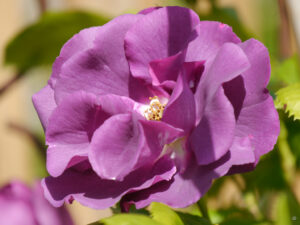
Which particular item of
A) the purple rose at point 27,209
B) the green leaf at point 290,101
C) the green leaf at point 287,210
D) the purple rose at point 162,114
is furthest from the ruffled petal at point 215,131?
the purple rose at point 27,209

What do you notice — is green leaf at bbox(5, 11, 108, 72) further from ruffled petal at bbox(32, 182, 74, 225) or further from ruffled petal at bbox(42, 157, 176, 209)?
ruffled petal at bbox(42, 157, 176, 209)

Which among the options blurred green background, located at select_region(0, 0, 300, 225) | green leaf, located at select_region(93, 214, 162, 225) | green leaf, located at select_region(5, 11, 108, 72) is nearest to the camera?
green leaf, located at select_region(93, 214, 162, 225)

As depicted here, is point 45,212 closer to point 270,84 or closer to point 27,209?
point 27,209

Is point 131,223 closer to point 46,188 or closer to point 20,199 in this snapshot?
point 46,188

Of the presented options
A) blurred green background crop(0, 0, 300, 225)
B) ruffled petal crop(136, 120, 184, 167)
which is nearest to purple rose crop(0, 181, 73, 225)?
blurred green background crop(0, 0, 300, 225)

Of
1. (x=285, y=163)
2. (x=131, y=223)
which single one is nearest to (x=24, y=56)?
(x=285, y=163)

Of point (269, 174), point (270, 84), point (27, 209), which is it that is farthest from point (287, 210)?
point (27, 209)
